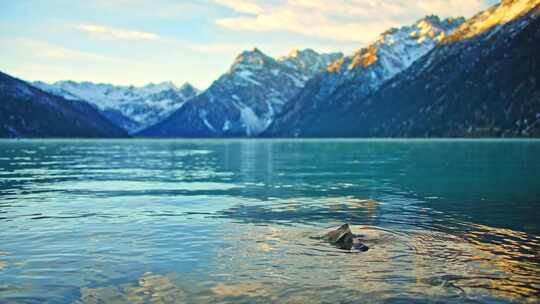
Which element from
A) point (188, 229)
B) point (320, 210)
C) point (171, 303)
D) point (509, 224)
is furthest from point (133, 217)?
point (509, 224)

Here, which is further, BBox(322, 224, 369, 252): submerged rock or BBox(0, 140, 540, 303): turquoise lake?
BBox(322, 224, 369, 252): submerged rock

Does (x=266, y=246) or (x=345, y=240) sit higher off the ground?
(x=345, y=240)

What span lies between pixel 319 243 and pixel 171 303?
1235cm

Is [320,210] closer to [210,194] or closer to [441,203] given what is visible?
[441,203]

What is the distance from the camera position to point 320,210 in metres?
43.0

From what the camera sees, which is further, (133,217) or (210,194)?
(210,194)

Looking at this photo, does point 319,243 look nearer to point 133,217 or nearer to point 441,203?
point 133,217

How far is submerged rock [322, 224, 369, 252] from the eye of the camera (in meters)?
28.5

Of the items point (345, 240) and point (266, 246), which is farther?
point (345, 240)

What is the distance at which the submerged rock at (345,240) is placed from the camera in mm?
28484

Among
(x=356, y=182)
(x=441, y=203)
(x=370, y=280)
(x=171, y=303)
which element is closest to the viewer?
(x=171, y=303)

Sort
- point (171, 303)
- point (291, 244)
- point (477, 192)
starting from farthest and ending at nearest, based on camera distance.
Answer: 1. point (477, 192)
2. point (291, 244)
3. point (171, 303)

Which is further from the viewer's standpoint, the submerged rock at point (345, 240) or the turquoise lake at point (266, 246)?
the submerged rock at point (345, 240)

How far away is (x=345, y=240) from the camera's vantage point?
29250 mm
